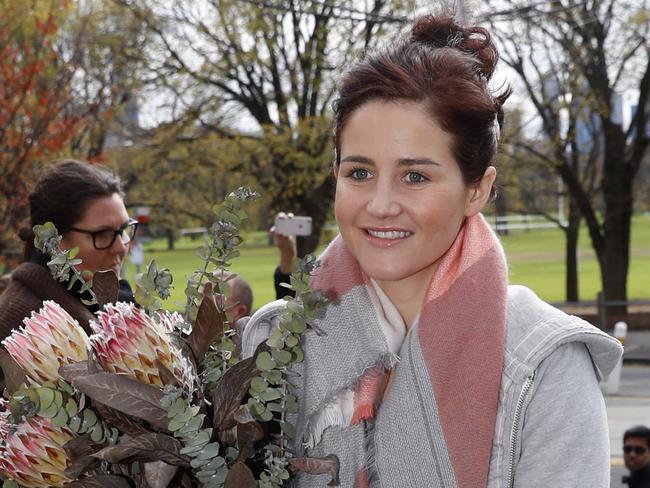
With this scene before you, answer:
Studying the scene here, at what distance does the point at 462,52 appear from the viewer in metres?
1.69

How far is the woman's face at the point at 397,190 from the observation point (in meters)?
1.60

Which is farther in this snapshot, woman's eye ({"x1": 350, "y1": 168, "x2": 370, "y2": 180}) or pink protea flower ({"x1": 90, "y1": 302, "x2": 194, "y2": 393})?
woman's eye ({"x1": 350, "y1": 168, "x2": 370, "y2": 180})

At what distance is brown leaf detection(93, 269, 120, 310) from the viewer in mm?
1475

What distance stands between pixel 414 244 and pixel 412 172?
4.7 inches

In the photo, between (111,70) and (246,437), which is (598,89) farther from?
(246,437)

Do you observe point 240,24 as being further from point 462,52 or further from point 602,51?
point 462,52

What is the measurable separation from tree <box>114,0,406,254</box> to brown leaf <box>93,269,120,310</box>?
1427cm

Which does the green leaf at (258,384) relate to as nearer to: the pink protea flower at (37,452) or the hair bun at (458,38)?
the pink protea flower at (37,452)

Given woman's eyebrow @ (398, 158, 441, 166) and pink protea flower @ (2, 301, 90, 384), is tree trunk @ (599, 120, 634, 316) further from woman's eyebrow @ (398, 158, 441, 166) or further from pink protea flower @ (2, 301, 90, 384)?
pink protea flower @ (2, 301, 90, 384)

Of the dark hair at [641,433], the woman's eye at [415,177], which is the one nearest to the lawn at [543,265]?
the dark hair at [641,433]

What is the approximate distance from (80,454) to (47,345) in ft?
0.51

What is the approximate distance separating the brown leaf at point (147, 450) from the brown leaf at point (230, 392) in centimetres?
7

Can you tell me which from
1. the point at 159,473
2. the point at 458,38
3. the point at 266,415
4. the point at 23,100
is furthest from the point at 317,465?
the point at 23,100

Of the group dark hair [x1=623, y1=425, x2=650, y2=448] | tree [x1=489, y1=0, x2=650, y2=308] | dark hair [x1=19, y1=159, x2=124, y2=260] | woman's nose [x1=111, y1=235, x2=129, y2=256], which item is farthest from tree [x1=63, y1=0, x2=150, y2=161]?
woman's nose [x1=111, y1=235, x2=129, y2=256]
